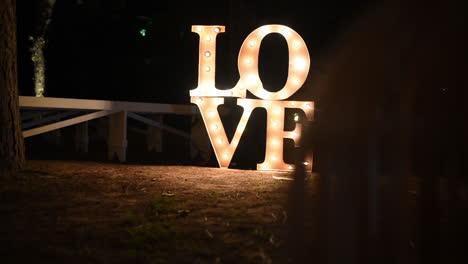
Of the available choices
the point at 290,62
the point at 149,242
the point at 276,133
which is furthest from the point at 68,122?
the point at 149,242

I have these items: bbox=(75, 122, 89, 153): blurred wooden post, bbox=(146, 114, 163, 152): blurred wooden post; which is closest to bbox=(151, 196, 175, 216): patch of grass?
bbox=(75, 122, 89, 153): blurred wooden post

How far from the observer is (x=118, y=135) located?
9.90 m

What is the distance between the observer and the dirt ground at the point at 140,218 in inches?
147

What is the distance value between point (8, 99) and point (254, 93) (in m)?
4.14

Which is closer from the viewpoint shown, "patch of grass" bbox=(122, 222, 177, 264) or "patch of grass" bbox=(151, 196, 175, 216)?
"patch of grass" bbox=(122, 222, 177, 264)

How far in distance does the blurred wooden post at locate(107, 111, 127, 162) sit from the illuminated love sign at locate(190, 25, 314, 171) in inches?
67.6

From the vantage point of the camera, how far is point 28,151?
11.2m

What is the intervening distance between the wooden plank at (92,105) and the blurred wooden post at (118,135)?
0.81ft

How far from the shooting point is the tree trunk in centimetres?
713

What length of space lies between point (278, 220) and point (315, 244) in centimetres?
196

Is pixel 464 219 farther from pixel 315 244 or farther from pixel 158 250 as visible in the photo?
pixel 158 250

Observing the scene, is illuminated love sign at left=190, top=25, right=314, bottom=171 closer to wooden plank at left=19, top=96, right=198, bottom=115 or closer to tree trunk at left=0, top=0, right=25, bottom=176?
wooden plank at left=19, top=96, right=198, bottom=115

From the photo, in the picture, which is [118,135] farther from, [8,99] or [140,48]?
[140,48]

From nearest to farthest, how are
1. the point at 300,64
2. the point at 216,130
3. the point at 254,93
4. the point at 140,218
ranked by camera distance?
1. the point at 140,218
2. the point at 300,64
3. the point at 254,93
4. the point at 216,130
